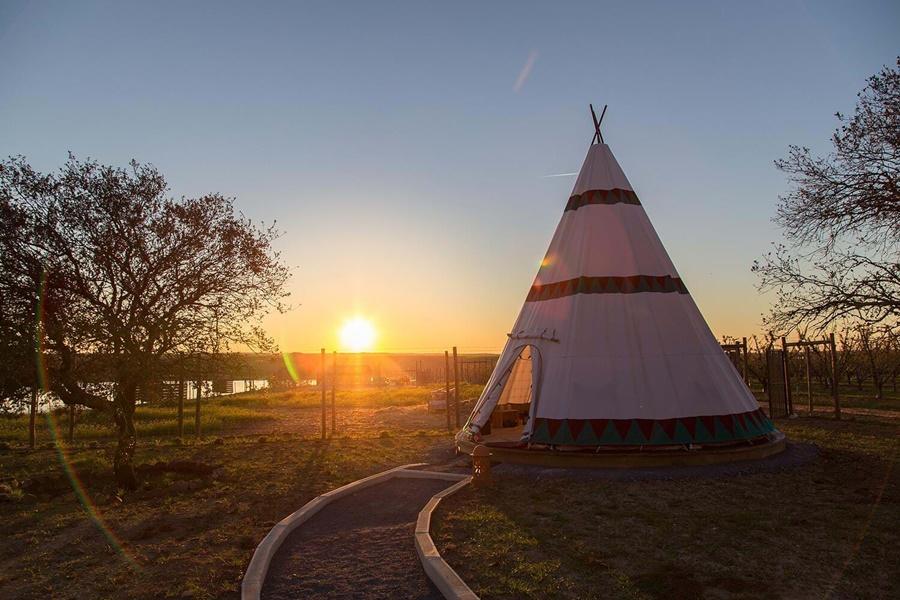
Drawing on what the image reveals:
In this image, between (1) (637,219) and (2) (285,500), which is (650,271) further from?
(2) (285,500)

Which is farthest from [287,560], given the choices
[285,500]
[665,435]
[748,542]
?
[665,435]

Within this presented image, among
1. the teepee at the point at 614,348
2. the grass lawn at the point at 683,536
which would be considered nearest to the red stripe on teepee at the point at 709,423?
the teepee at the point at 614,348

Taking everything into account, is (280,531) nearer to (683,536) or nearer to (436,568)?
(436,568)

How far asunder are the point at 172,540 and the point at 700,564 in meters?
6.63

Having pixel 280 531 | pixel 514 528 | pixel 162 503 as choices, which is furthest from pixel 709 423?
pixel 162 503

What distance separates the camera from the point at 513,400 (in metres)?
18.5

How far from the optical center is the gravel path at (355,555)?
19.0 ft

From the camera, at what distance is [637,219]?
1425cm

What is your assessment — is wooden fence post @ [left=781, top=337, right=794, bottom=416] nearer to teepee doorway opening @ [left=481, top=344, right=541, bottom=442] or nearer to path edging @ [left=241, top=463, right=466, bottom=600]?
teepee doorway opening @ [left=481, top=344, right=541, bottom=442]

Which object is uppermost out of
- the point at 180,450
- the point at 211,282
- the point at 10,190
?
the point at 10,190

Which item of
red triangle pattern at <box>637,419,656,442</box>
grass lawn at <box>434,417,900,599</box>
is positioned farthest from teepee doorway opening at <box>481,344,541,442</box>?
grass lawn at <box>434,417,900,599</box>

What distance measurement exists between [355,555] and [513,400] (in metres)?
12.1

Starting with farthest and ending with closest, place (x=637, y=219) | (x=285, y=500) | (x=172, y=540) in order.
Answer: (x=637, y=219)
(x=285, y=500)
(x=172, y=540)

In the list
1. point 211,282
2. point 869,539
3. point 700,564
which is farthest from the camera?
point 211,282
